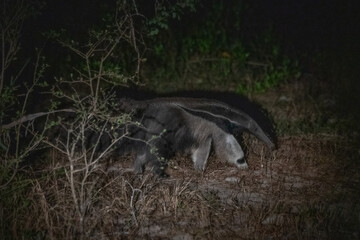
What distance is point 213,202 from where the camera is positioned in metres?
4.98

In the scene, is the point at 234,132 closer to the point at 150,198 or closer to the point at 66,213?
the point at 150,198

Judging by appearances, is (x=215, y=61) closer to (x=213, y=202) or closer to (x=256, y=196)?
(x=256, y=196)

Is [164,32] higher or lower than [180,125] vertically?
higher

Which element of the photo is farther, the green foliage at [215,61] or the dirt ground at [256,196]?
the green foliage at [215,61]

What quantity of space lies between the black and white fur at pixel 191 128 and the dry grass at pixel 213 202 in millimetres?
207

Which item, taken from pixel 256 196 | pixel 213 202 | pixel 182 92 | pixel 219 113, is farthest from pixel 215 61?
pixel 213 202

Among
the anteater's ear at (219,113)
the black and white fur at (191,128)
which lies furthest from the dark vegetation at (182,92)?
the anteater's ear at (219,113)

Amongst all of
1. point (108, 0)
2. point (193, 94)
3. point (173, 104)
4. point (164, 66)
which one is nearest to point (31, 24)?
point (108, 0)

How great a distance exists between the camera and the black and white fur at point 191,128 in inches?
234

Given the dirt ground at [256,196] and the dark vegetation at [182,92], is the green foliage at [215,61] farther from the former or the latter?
the dirt ground at [256,196]

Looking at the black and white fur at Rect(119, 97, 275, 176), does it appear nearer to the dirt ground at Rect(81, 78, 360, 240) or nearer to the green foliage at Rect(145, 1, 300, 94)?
the dirt ground at Rect(81, 78, 360, 240)

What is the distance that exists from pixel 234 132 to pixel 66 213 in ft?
8.61

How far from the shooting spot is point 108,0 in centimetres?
1055

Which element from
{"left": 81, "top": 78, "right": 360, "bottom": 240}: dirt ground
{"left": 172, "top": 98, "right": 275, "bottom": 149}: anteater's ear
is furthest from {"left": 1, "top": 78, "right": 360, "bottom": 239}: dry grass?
Answer: {"left": 172, "top": 98, "right": 275, "bottom": 149}: anteater's ear
